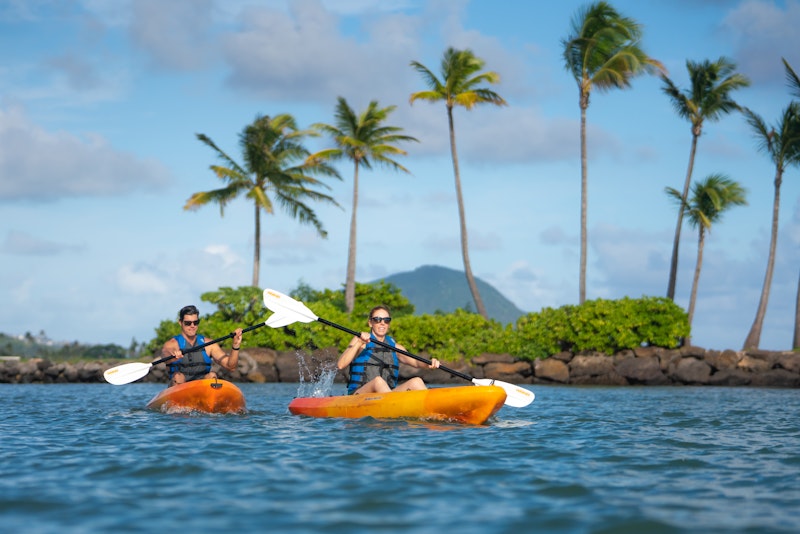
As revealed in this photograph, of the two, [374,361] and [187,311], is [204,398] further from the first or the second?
[374,361]

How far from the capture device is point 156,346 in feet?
109

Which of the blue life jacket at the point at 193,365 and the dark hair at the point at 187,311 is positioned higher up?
the dark hair at the point at 187,311

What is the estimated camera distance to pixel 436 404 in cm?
1036

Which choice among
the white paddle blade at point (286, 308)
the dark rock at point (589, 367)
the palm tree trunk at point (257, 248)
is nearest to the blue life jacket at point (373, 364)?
the white paddle blade at point (286, 308)

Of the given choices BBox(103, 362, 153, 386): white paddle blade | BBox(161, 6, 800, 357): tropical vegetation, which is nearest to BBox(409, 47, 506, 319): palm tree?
BBox(161, 6, 800, 357): tropical vegetation

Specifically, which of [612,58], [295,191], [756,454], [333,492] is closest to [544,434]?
[756,454]

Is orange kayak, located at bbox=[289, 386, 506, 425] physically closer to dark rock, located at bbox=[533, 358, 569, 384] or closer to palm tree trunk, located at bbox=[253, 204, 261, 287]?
dark rock, located at bbox=[533, 358, 569, 384]

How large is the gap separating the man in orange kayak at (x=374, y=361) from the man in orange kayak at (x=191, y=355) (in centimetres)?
154

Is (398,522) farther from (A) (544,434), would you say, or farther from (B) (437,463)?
(A) (544,434)

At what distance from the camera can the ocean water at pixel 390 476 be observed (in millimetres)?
5551

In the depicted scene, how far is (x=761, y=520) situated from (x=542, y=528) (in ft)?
4.74

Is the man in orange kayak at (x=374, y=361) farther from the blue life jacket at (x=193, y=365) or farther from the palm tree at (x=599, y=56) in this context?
the palm tree at (x=599, y=56)

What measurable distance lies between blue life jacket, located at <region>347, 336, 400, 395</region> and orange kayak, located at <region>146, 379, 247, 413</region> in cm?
163

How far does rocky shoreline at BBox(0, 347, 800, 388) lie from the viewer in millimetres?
27453
